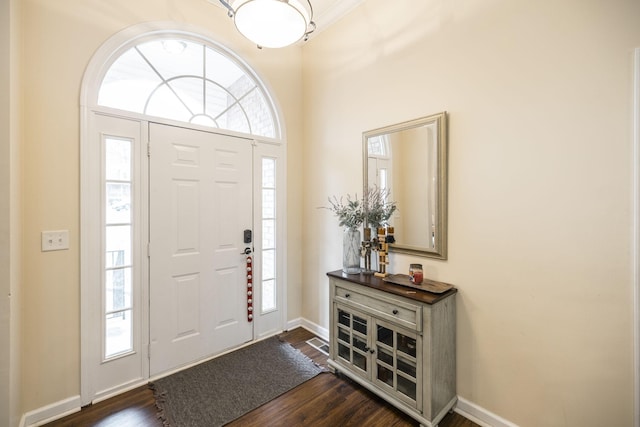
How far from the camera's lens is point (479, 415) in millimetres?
1769

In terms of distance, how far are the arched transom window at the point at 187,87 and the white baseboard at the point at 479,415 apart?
2.78 metres

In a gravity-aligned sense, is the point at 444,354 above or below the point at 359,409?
above

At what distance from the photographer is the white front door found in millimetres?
2197

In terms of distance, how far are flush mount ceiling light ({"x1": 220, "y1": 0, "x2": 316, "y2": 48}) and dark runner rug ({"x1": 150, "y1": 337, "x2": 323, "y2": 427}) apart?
239 centimetres

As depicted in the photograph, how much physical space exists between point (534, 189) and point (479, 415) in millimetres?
1453

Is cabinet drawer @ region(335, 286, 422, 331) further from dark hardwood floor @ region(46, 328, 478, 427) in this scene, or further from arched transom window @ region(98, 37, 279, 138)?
arched transom window @ region(98, 37, 279, 138)

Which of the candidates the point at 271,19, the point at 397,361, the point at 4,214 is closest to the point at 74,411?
the point at 4,214

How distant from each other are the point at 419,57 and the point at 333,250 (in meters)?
1.80

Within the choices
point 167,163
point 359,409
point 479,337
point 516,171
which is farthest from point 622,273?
point 167,163

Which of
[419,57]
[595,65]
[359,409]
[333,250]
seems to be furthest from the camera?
[333,250]

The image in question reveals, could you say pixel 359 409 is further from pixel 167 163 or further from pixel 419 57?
pixel 419 57

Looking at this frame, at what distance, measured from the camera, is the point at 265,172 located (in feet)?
A: 9.32

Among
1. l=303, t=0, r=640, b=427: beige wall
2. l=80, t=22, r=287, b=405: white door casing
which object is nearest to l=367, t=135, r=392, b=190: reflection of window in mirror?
l=303, t=0, r=640, b=427: beige wall

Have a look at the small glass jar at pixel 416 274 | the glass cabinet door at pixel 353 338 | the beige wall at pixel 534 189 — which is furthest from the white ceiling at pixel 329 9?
the glass cabinet door at pixel 353 338
